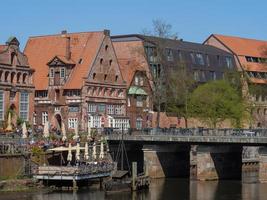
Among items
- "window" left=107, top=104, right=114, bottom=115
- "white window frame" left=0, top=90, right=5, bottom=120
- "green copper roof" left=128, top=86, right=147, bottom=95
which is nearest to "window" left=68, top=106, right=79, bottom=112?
"window" left=107, top=104, right=114, bottom=115

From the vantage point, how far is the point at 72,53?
111750 mm

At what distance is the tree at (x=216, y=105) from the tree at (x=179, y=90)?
145 cm

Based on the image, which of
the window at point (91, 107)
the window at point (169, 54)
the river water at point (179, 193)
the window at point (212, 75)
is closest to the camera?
the river water at point (179, 193)

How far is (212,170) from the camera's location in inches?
3536

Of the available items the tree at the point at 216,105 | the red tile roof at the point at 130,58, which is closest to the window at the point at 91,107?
the red tile roof at the point at 130,58

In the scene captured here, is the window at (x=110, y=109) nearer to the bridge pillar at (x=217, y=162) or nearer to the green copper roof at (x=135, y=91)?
the green copper roof at (x=135, y=91)

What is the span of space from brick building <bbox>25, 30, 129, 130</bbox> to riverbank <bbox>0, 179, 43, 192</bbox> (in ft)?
113

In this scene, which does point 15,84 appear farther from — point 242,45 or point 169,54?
point 242,45

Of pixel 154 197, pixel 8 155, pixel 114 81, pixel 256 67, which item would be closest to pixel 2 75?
pixel 114 81

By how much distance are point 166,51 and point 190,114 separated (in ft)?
36.4

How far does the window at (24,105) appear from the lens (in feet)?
330

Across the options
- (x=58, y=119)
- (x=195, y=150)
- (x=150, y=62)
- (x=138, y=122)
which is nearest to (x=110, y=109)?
(x=138, y=122)

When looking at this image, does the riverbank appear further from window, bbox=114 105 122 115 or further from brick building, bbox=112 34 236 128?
brick building, bbox=112 34 236 128

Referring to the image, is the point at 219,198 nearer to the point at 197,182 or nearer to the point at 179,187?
the point at 179,187
